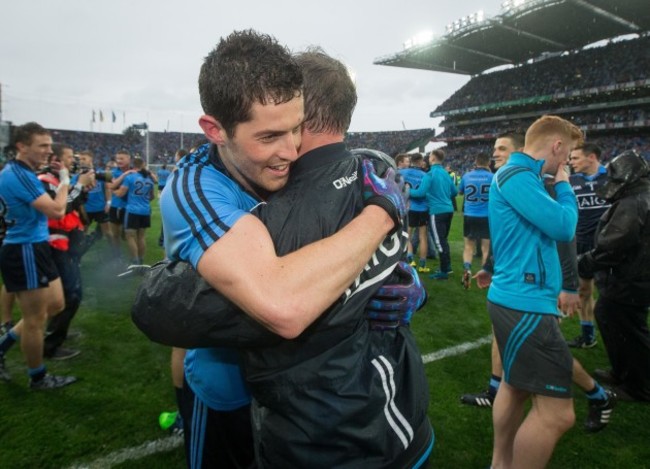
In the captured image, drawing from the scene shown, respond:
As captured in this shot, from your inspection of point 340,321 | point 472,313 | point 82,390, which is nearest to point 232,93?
point 340,321

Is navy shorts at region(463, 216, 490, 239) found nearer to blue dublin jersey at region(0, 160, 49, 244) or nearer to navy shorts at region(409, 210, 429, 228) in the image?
navy shorts at region(409, 210, 429, 228)

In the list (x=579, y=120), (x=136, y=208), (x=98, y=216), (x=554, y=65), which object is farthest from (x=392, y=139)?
(x=136, y=208)

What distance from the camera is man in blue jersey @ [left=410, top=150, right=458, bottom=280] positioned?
25.9 ft

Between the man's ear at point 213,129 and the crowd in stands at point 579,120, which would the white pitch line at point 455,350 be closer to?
the man's ear at point 213,129

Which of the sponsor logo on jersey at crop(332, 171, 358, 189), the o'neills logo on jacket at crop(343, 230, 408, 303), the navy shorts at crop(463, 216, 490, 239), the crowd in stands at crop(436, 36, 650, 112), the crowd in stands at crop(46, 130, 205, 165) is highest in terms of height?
the crowd in stands at crop(436, 36, 650, 112)

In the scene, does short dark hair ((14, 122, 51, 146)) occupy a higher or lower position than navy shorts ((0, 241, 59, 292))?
higher

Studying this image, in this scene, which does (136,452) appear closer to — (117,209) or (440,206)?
(440,206)

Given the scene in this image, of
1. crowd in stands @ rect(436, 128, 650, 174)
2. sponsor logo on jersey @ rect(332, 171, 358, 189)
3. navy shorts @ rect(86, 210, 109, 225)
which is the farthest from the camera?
crowd in stands @ rect(436, 128, 650, 174)

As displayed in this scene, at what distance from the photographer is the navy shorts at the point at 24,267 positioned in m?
3.58

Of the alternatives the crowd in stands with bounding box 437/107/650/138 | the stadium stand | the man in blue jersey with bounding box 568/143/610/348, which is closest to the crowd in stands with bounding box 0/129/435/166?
the crowd in stands with bounding box 437/107/650/138

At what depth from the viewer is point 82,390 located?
3697 mm

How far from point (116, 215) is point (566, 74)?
4268 cm

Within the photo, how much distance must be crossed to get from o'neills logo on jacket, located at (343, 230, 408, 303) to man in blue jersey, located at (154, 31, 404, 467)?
0.30ft

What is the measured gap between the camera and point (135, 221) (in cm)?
815
